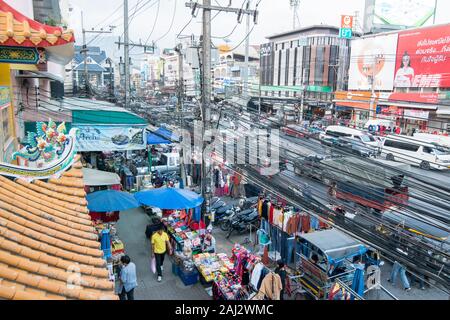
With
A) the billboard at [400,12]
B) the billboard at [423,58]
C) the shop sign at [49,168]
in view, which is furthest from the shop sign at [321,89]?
the shop sign at [49,168]

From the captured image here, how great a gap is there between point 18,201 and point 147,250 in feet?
25.6

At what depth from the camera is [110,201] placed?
10320 millimetres

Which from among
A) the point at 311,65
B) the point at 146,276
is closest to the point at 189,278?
the point at 146,276

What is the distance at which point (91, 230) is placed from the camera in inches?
177

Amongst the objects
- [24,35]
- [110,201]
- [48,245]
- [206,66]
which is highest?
[206,66]

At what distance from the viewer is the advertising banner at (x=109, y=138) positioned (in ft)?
40.8

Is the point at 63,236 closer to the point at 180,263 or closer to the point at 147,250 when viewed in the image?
the point at 180,263

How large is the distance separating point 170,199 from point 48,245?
6.69 meters

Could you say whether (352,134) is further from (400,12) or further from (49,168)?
(49,168)

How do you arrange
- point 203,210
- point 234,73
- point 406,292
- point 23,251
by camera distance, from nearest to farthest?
point 23,251 < point 406,292 < point 203,210 < point 234,73

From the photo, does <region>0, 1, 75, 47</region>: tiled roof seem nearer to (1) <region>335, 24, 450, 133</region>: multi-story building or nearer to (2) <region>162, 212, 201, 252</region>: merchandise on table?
(2) <region>162, 212, 201, 252</region>: merchandise on table

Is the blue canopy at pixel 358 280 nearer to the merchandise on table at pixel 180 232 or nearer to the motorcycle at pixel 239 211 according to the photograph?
the merchandise on table at pixel 180 232

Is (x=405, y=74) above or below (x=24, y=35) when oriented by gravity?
above
